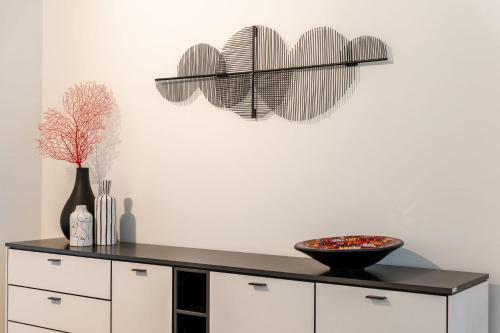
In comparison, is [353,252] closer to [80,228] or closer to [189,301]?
[189,301]

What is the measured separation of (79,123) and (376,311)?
2.13m

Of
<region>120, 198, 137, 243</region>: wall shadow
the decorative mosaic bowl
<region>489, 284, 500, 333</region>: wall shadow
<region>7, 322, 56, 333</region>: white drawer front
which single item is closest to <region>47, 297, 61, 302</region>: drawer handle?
<region>7, 322, 56, 333</region>: white drawer front

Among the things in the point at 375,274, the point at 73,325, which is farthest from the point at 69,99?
the point at 375,274

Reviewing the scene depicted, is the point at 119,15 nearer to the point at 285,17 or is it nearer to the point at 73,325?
the point at 285,17

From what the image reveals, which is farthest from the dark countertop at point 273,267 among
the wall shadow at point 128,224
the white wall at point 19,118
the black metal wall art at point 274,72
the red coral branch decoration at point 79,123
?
the black metal wall art at point 274,72

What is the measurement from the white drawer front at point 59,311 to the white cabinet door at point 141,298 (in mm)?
87

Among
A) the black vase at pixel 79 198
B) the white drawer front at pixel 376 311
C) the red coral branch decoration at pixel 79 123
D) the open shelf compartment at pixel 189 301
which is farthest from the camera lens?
the red coral branch decoration at pixel 79 123

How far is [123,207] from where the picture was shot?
12.6ft

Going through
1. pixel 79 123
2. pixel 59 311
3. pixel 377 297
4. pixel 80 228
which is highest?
pixel 79 123

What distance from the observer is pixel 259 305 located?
2811mm

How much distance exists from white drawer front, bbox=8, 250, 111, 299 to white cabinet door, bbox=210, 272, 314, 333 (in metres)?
0.65

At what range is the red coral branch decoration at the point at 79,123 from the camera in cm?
386

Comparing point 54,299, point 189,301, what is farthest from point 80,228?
point 189,301

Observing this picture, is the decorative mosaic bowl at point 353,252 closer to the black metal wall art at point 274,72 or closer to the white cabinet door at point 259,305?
the white cabinet door at point 259,305
